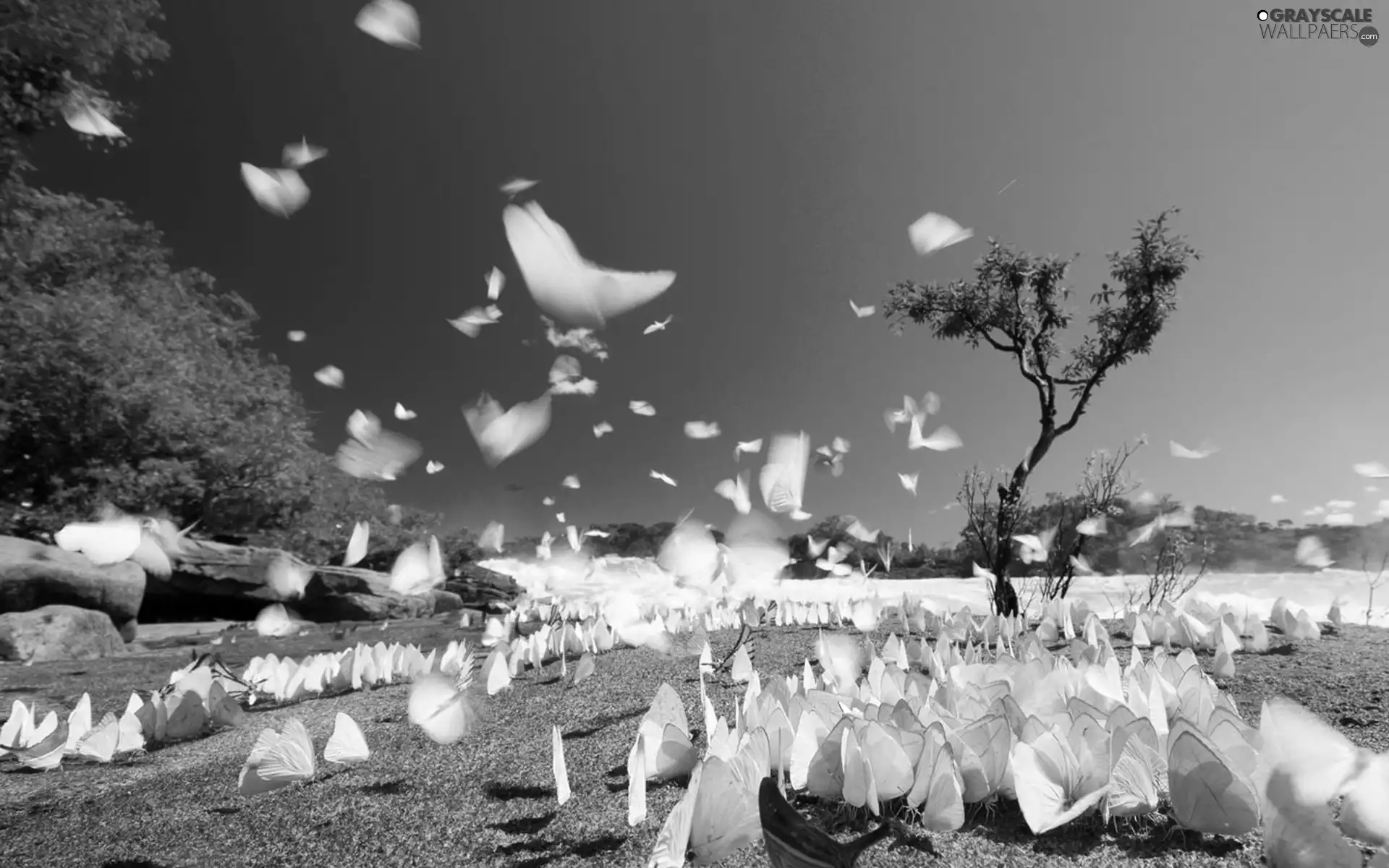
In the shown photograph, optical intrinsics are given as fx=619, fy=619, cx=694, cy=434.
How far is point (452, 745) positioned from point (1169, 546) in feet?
21.5

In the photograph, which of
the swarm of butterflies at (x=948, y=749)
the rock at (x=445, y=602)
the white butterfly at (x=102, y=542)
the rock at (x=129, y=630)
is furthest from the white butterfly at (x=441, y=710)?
the rock at (x=445, y=602)

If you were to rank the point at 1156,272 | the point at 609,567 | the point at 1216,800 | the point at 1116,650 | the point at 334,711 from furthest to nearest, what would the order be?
the point at 1156,272
the point at 609,567
the point at 1116,650
the point at 334,711
the point at 1216,800

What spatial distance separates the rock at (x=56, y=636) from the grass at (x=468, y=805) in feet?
16.5

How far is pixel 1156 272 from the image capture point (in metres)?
9.27

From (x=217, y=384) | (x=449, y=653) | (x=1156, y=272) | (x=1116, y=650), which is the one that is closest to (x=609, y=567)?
(x=449, y=653)

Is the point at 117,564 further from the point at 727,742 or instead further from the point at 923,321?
the point at 923,321

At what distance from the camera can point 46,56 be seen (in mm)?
9734

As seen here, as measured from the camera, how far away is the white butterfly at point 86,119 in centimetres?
1002

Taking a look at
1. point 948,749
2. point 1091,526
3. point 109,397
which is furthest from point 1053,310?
point 109,397

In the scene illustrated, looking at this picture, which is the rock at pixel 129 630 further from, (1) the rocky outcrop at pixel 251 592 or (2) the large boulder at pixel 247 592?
(2) the large boulder at pixel 247 592

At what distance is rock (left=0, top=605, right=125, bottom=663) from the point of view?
5273mm

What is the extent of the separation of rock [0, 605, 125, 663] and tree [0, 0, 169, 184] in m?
8.31

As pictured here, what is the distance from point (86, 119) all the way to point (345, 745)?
1424cm

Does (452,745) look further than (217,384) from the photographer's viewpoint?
No
